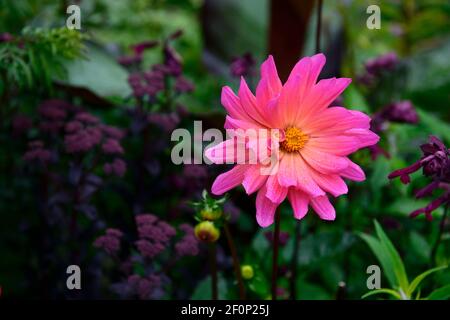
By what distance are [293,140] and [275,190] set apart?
4.3 inches

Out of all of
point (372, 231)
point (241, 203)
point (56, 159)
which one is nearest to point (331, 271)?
point (372, 231)

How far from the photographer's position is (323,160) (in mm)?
863

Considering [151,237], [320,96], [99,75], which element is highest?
[99,75]

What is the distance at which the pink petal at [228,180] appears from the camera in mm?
832

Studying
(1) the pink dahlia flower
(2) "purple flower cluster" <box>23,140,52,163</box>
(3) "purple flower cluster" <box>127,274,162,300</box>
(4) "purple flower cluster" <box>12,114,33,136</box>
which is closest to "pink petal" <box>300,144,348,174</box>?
(1) the pink dahlia flower

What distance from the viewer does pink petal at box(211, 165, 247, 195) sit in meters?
0.83

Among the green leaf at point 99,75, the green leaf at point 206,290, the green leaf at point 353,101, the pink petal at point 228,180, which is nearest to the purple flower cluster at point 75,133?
the green leaf at point 99,75

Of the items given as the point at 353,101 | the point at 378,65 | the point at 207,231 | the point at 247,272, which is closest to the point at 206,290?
the point at 247,272

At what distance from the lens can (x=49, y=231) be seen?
136 cm

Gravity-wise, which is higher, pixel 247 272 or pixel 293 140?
pixel 293 140

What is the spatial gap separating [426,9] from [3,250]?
6.28 feet

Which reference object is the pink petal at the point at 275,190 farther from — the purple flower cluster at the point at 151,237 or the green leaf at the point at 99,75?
the green leaf at the point at 99,75

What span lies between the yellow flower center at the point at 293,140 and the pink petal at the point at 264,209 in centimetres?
9

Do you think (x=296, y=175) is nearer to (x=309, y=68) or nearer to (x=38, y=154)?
(x=309, y=68)
